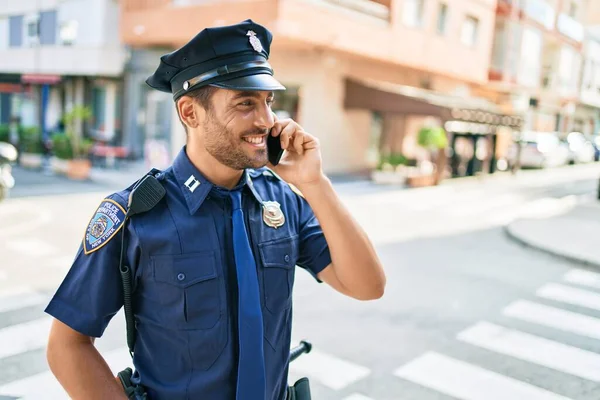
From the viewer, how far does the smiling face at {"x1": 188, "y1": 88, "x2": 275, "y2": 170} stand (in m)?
1.68

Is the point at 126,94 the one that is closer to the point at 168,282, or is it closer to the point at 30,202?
the point at 30,202

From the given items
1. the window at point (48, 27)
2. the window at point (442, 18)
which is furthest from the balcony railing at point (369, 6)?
the window at point (48, 27)

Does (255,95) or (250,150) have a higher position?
(255,95)

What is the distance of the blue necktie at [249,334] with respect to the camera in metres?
1.62

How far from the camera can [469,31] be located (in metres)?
24.8

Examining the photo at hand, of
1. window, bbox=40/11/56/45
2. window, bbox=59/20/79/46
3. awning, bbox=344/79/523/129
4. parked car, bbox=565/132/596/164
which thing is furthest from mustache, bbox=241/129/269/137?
parked car, bbox=565/132/596/164

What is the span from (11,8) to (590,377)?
2896 centimetres

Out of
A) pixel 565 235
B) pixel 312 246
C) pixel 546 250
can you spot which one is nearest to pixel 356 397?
pixel 312 246

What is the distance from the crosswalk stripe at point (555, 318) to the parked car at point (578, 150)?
1077 inches

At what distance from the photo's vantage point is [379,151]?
2255 cm

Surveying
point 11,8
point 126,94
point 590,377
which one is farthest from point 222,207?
point 11,8

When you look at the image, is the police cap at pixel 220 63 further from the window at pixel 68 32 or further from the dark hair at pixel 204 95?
the window at pixel 68 32

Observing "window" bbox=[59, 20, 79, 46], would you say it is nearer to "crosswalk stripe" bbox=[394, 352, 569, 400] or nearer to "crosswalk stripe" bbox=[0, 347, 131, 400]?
"crosswalk stripe" bbox=[0, 347, 131, 400]

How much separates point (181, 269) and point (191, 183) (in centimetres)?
26
